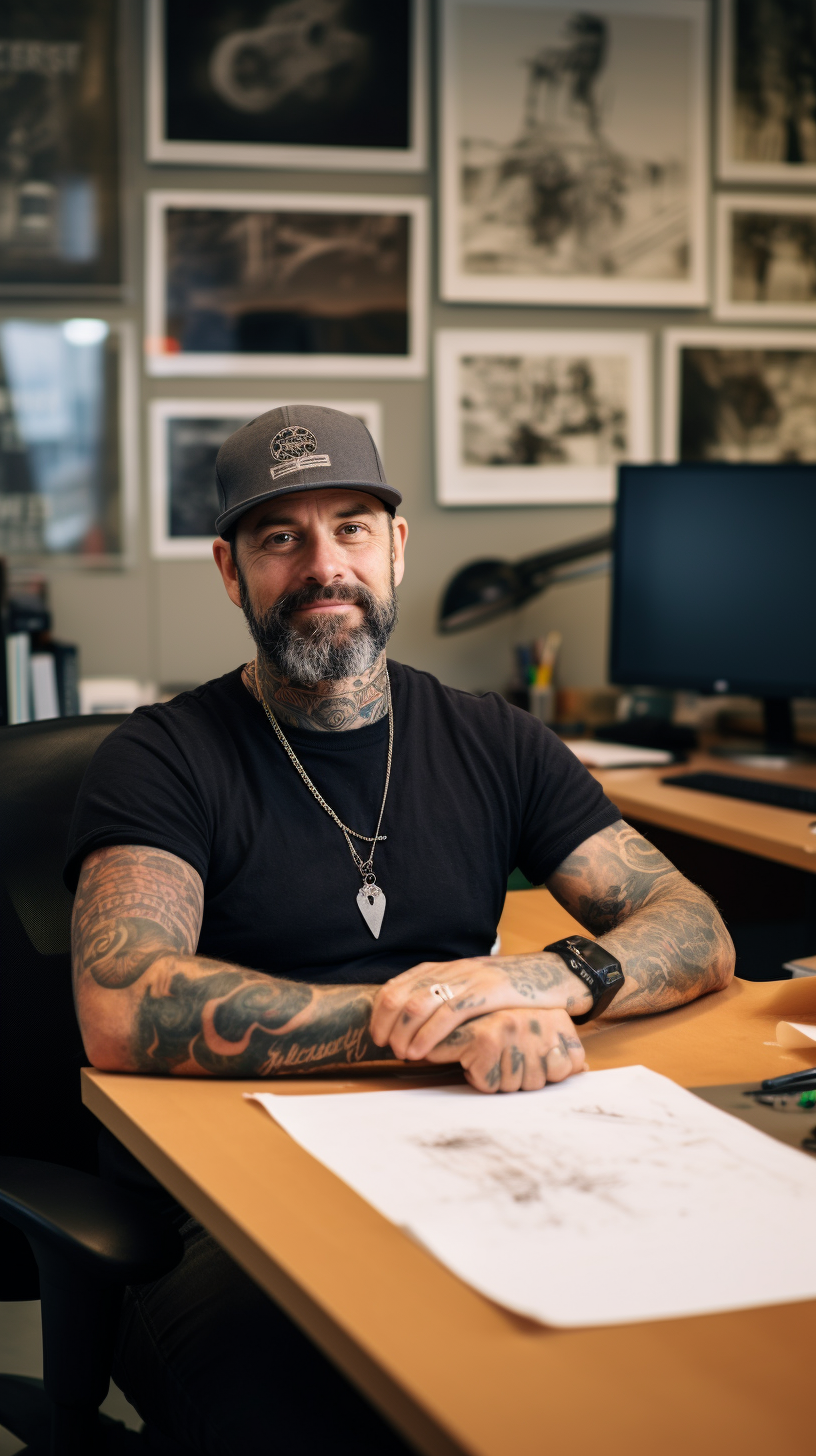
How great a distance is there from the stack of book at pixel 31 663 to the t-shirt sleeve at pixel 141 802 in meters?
1.20

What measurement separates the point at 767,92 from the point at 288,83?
1141 mm

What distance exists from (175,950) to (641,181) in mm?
2522

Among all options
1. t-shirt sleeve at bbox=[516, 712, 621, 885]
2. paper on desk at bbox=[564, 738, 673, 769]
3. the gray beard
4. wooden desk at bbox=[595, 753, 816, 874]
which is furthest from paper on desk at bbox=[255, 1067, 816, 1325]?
paper on desk at bbox=[564, 738, 673, 769]

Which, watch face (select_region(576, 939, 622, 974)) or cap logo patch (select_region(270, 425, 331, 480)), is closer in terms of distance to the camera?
watch face (select_region(576, 939, 622, 974))

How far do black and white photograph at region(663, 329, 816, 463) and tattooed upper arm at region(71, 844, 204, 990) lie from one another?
2.23m

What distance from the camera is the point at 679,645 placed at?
9.16ft

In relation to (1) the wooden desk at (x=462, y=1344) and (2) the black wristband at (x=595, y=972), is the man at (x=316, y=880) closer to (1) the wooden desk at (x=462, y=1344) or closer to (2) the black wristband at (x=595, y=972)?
(2) the black wristband at (x=595, y=972)

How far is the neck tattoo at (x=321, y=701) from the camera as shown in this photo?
4.82ft

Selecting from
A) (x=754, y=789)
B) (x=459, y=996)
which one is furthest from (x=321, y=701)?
(x=754, y=789)

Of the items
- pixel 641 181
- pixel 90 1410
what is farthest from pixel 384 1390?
pixel 641 181

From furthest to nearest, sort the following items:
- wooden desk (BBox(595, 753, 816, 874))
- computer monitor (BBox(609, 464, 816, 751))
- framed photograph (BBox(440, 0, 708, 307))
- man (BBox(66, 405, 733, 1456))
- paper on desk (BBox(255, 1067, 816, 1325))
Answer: framed photograph (BBox(440, 0, 708, 307))
computer monitor (BBox(609, 464, 816, 751))
wooden desk (BBox(595, 753, 816, 874))
man (BBox(66, 405, 733, 1456))
paper on desk (BBox(255, 1067, 816, 1325))

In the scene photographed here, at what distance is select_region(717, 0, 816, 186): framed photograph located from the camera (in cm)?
306

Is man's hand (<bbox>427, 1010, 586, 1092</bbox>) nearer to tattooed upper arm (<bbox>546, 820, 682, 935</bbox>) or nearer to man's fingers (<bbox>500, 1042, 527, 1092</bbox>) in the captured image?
man's fingers (<bbox>500, 1042, 527, 1092</bbox>)

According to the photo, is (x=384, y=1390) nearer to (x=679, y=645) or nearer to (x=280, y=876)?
(x=280, y=876)
